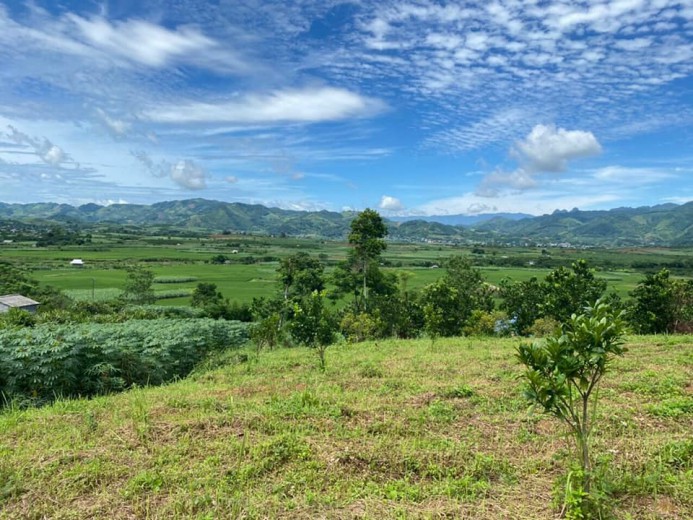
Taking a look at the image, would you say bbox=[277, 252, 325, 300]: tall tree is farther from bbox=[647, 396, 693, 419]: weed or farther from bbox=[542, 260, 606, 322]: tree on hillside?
bbox=[647, 396, 693, 419]: weed

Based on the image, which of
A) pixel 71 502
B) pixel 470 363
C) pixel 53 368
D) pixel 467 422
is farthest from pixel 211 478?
pixel 470 363

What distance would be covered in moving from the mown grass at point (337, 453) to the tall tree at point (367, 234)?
24.4 metres

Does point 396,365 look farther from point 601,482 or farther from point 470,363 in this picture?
point 601,482

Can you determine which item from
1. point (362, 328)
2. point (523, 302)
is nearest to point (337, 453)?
point (362, 328)

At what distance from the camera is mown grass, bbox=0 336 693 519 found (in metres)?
4.18

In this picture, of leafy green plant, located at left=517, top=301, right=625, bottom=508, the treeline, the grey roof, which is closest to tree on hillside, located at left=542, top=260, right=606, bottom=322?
the treeline

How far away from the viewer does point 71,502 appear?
4312mm

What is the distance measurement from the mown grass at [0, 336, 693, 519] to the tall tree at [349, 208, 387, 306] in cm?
2441

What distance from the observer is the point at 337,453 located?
514 cm

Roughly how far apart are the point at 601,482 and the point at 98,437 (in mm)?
6403

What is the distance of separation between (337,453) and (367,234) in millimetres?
28068

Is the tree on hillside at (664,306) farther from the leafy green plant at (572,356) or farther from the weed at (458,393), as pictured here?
the leafy green plant at (572,356)

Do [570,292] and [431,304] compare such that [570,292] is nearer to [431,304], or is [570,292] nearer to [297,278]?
[431,304]

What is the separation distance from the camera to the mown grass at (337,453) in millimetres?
4184
